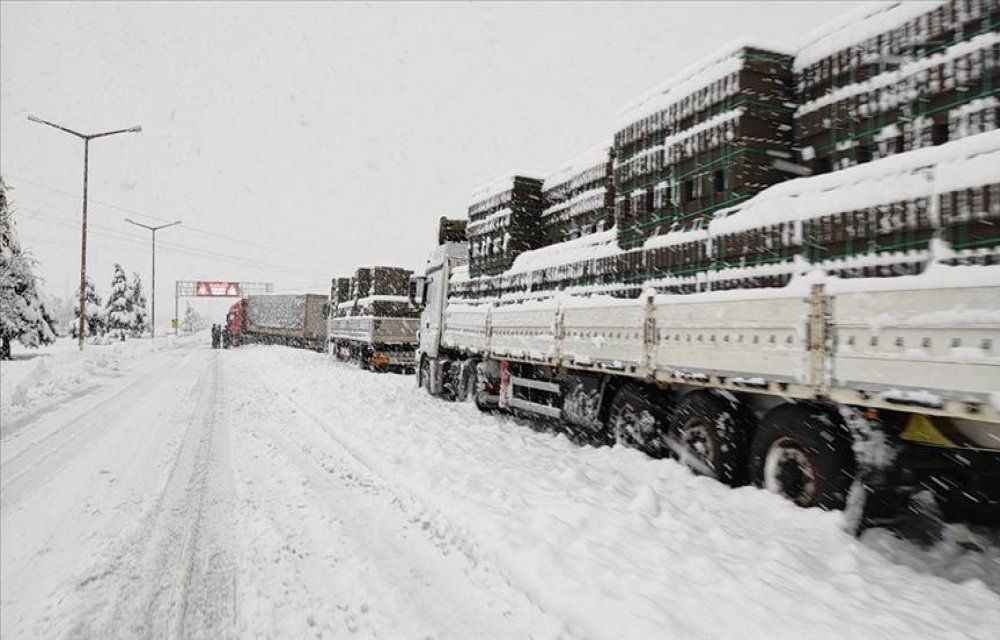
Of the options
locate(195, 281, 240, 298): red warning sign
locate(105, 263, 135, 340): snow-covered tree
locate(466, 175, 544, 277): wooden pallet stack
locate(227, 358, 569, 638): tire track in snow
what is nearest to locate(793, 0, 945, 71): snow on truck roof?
locate(227, 358, 569, 638): tire track in snow

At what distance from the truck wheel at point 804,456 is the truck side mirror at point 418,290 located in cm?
1004

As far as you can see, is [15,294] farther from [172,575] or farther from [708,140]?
[708,140]

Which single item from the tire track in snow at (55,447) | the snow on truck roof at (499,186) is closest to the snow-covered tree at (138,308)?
the tire track in snow at (55,447)

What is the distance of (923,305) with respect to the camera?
121 inches

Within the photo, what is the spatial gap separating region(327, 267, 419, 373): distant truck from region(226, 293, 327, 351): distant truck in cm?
1219

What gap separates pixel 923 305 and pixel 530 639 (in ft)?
9.25

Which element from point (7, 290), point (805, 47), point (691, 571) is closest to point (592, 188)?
point (805, 47)

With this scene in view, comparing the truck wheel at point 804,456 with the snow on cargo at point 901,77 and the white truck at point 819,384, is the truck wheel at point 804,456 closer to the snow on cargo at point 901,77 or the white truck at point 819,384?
the white truck at point 819,384

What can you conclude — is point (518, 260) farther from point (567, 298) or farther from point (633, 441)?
point (633, 441)

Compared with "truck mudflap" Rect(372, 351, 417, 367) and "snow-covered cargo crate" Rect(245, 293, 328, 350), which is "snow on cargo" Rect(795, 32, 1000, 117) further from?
"snow-covered cargo crate" Rect(245, 293, 328, 350)

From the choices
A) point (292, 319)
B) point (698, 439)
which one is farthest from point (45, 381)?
point (292, 319)

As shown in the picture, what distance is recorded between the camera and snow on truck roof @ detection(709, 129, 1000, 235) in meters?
3.08

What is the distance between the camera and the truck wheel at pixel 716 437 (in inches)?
193

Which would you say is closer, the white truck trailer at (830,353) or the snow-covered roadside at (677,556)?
the snow-covered roadside at (677,556)
